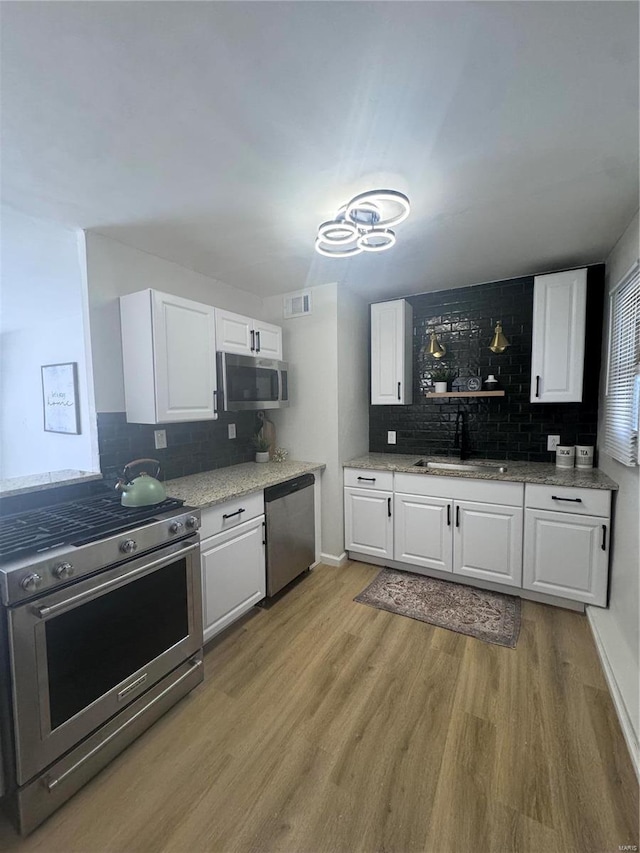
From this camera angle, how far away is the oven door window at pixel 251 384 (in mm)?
2482

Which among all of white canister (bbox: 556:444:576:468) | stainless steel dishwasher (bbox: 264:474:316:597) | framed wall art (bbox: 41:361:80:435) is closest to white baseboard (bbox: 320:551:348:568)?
stainless steel dishwasher (bbox: 264:474:316:597)

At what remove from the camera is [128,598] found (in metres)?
1.44

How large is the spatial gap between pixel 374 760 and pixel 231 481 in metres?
1.62

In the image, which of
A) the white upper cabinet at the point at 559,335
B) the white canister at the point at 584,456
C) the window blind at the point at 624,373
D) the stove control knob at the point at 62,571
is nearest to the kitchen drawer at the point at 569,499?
the window blind at the point at 624,373

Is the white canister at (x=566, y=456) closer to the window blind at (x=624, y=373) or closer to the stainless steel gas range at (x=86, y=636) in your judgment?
the window blind at (x=624, y=373)

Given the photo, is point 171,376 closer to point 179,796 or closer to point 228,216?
point 228,216

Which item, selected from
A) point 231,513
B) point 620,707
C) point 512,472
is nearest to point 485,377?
point 512,472

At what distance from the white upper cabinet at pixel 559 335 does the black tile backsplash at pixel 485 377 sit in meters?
0.23

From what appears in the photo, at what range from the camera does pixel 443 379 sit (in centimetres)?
311

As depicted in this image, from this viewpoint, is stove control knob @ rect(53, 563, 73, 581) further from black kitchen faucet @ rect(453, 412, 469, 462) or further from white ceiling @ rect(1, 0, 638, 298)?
black kitchen faucet @ rect(453, 412, 469, 462)

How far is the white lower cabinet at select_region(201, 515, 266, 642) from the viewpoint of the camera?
1988mm

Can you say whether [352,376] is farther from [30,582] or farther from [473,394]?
[30,582]

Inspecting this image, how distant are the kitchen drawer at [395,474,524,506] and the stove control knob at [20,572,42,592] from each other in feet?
7.63

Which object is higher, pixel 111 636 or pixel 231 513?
pixel 231 513
